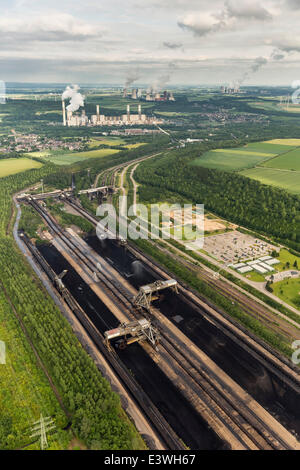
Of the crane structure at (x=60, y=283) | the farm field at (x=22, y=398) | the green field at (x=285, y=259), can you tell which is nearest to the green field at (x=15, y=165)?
the crane structure at (x=60, y=283)

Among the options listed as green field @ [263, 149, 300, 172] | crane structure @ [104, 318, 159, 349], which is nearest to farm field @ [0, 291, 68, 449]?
crane structure @ [104, 318, 159, 349]

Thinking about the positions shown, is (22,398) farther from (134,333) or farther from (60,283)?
(60,283)

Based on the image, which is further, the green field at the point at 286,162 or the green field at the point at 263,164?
the green field at the point at 286,162

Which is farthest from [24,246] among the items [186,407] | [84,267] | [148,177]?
[148,177]

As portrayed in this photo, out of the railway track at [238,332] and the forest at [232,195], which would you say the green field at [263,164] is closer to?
the forest at [232,195]

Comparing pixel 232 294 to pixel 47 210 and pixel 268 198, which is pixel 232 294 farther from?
pixel 47 210
